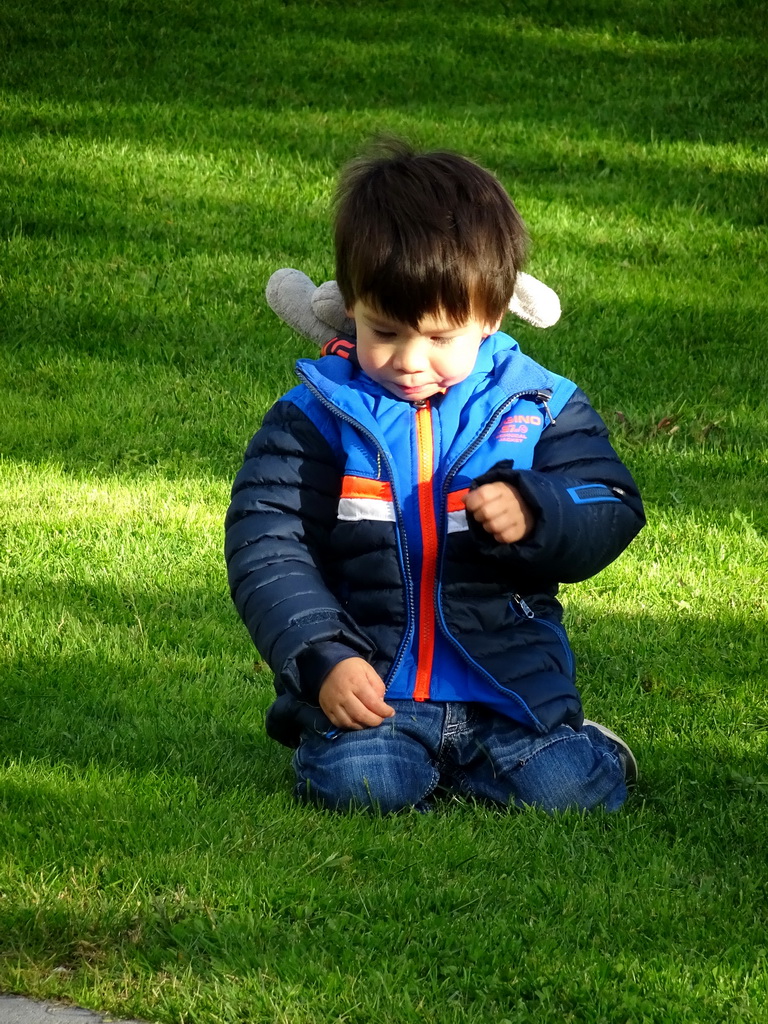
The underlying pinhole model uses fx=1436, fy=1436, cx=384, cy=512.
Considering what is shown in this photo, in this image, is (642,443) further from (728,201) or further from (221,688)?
(728,201)

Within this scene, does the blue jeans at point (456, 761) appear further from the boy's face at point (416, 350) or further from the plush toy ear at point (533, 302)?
the plush toy ear at point (533, 302)

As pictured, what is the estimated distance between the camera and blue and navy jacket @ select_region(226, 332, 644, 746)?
10.4 ft

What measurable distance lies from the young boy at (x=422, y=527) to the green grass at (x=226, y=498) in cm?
16

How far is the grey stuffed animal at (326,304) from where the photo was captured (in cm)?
336

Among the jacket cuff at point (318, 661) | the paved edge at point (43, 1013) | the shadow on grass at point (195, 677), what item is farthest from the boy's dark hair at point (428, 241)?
the paved edge at point (43, 1013)

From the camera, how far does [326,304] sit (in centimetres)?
345

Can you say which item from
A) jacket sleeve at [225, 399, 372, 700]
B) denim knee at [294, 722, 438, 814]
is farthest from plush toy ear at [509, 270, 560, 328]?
denim knee at [294, 722, 438, 814]

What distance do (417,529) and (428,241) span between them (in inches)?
24.8

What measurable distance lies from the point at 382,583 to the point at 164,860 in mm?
777

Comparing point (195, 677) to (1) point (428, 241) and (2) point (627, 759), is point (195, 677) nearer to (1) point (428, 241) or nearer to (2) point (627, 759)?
(2) point (627, 759)

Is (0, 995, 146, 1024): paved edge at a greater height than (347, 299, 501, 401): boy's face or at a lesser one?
lesser

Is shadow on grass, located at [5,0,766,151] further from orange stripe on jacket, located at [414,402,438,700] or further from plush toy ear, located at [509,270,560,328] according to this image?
orange stripe on jacket, located at [414,402,438,700]

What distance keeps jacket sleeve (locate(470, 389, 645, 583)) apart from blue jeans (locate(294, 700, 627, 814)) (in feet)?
1.28

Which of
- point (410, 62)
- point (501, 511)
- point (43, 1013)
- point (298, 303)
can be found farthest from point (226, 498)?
point (410, 62)
